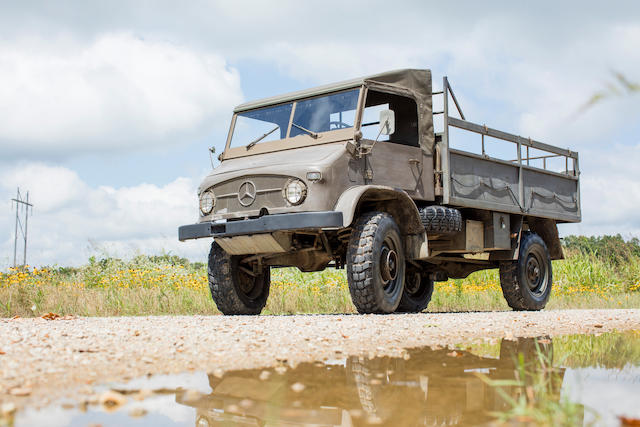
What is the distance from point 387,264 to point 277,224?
134 centimetres

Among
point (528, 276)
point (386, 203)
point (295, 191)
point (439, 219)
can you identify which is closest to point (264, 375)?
point (295, 191)

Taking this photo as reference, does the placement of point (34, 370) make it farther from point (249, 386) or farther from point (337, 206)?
point (337, 206)

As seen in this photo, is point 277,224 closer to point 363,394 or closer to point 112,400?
point 363,394

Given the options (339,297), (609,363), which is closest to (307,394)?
(609,363)

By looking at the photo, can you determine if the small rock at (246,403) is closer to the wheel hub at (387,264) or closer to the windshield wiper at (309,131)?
the wheel hub at (387,264)

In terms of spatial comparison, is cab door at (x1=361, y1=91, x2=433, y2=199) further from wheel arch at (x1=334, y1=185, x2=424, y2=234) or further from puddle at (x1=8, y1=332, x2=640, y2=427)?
puddle at (x1=8, y1=332, x2=640, y2=427)

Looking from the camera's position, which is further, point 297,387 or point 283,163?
point 283,163

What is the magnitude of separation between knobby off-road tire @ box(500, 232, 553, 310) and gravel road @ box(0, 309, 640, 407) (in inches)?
130

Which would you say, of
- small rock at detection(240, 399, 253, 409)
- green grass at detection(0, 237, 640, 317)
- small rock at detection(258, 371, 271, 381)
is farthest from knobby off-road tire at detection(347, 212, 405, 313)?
small rock at detection(240, 399, 253, 409)

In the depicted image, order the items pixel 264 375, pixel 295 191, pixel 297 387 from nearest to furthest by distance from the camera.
A: pixel 297 387, pixel 264 375, pixel 295 191

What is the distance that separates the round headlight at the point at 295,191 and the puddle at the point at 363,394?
3.27 meters

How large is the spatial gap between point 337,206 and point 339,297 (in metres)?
3.75

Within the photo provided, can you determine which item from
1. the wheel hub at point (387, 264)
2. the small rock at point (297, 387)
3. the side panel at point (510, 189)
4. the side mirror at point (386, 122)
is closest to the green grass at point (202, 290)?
the side panel at point (510, 189)

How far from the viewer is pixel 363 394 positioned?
3.18 metres
